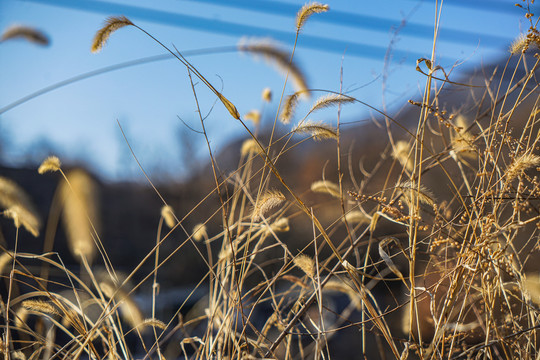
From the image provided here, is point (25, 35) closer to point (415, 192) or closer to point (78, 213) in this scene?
point (78, 213)

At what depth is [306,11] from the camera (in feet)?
3.37

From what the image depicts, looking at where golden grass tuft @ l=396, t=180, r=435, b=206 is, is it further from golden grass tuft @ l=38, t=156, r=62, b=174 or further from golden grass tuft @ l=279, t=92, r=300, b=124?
golden grass tuft @ l=38, t=156, r=62, b=174

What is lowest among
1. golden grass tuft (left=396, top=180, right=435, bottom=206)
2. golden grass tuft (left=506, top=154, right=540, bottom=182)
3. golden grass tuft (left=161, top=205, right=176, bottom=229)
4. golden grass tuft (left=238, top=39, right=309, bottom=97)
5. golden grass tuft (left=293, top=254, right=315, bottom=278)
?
golden grass tuft (left=161, top=205, right=176, bottom=229)

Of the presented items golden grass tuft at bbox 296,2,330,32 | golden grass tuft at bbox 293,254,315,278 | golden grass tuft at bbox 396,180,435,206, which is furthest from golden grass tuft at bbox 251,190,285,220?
golden grass tuft at bbox 296,2,330,32

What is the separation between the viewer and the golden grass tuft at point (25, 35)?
1.26 metres

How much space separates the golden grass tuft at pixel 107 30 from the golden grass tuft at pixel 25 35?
0.35m

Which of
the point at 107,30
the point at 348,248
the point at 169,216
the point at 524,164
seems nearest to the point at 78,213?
the point at 169,216

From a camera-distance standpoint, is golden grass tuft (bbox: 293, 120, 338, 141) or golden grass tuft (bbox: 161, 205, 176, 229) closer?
golden grass tuft (bbox: 293, 120, 338, 141)

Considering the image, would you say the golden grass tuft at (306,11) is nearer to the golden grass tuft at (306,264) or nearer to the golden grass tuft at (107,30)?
the golden grass tuft at (107,30)

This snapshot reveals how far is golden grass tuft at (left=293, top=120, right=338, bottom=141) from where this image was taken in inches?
39.4

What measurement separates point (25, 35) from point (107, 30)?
42cm

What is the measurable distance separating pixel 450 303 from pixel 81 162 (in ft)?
27.8

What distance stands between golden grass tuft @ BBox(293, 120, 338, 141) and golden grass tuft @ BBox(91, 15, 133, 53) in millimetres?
493

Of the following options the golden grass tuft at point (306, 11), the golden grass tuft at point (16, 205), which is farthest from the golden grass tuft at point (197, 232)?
the golden grass tuft at point (306, 11)
